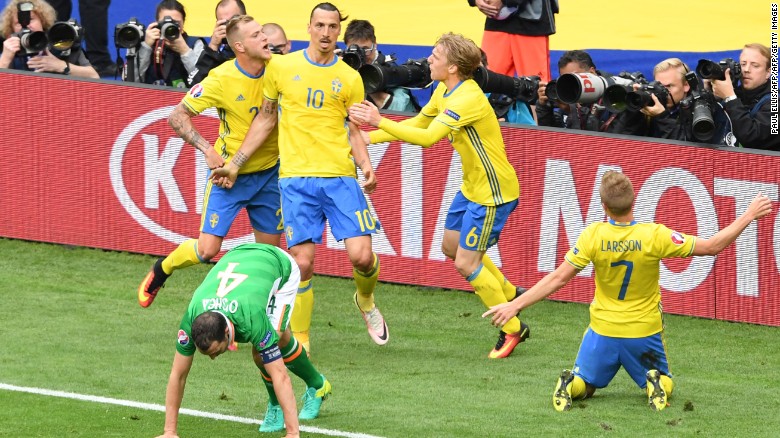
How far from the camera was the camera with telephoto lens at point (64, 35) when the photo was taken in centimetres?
1338

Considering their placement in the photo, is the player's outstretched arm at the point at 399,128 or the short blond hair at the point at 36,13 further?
the short blond hair at the point at 36,13

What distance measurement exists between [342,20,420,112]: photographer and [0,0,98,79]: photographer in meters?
2.50

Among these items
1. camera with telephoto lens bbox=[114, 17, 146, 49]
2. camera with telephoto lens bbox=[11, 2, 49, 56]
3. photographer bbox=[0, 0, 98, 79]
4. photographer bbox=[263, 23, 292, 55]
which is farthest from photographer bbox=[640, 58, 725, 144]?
camera with telephoto lens bbox=[11, 2, 49, 56]

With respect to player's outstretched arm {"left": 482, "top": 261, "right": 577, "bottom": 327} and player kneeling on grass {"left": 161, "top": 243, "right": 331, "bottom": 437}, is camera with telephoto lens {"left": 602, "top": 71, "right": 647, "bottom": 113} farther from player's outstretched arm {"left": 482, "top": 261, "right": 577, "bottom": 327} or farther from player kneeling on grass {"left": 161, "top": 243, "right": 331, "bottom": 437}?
player kneeling on grass {"left": 161, "top": 243, "right": 331, "bottom": 437}

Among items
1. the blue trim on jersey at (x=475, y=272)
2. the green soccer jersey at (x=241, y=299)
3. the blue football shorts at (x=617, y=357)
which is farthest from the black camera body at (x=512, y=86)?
the green soccer jersey at (x=241, y=299)

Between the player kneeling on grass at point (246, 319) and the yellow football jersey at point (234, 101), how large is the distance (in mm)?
2231

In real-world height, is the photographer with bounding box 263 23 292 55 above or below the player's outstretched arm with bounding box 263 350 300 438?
above

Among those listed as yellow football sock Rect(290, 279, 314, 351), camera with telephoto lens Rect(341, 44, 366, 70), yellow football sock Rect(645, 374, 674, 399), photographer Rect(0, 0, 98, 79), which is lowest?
yellow football sock Rect(290, 279, 314, 351)

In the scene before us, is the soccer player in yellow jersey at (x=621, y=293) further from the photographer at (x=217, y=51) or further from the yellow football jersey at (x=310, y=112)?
the photographer at (x=217, y=51)

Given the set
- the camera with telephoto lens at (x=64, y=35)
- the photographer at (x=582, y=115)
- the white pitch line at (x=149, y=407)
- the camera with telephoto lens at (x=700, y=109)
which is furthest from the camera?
the camera with telephoto lens at (x=64, y=35)

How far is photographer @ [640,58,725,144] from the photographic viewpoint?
11.2 meters

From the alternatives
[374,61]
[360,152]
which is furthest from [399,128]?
[374,61]

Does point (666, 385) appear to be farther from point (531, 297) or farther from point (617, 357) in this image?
point (531, 297)

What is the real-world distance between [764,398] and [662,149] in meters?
2.60
